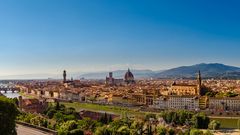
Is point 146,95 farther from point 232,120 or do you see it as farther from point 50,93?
point 50,93

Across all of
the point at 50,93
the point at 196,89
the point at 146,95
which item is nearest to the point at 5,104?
the point at 146,95

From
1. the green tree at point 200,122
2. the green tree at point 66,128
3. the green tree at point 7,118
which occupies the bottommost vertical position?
the green tree at point 200,122

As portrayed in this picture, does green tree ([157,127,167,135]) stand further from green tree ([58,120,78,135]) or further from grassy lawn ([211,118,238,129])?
grassy lawn ([211,118,238,129])

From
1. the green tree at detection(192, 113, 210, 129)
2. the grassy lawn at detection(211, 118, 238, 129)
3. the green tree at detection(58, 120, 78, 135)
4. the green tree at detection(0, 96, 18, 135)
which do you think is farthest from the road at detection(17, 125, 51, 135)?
the grassy lawn at detection(211, 118, 238, 129)

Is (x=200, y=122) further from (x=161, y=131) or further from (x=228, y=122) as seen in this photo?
(x=161, y=131)

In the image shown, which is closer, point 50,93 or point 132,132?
point 132,132

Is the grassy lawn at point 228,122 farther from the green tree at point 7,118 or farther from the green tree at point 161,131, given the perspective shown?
the green tree at point 7,118

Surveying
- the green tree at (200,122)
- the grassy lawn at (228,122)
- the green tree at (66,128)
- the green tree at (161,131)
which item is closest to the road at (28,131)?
the green tree at (66,128)

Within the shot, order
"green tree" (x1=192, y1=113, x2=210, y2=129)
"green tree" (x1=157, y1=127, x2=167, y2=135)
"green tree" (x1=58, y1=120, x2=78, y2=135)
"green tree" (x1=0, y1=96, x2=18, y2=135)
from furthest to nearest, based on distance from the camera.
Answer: "green tree" (x1=192, y1=113, x2=210, y2=129), "green tree" (x1=157, y1=127, x2=167, y2=135), "green tree" (x1=58, y1=120, x2=78, y2=135), "green tree" (x1=0, y1=96, x2=18, y2=135)
